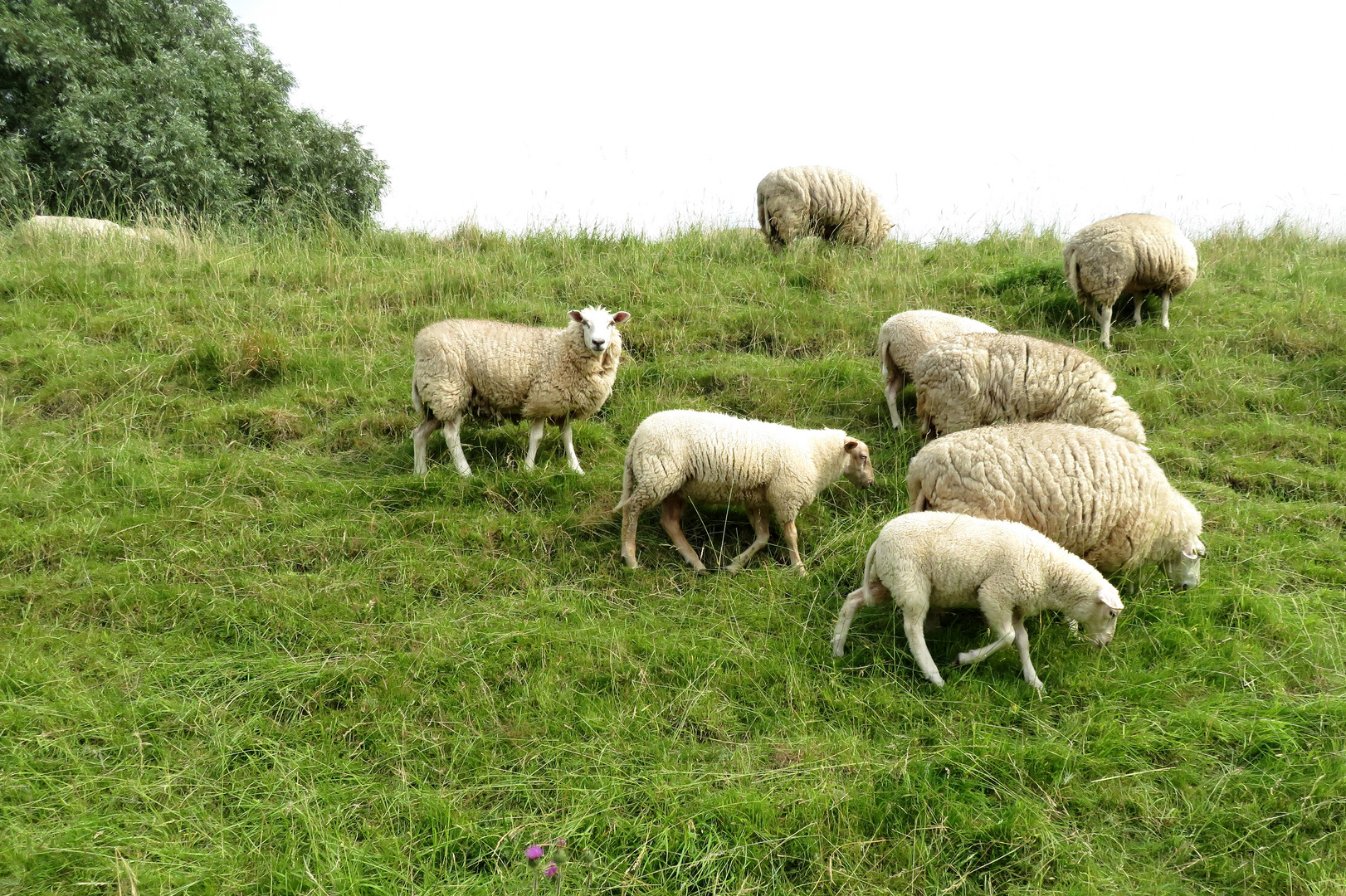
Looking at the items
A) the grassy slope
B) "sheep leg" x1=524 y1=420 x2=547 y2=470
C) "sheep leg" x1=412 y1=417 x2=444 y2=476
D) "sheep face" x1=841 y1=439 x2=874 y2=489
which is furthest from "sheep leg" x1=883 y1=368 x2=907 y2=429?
"sheep leg" x1=412 y1=417 x2=444 y2=476

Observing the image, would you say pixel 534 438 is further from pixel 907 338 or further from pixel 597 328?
pixel 907 338

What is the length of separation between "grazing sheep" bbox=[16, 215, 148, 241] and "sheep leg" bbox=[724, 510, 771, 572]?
30.1 ft

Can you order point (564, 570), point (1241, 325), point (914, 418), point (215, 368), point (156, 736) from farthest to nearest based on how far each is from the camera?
point (1241, 325), point (215, 368), point (914, 418), point (564, 570), point (156, 736)

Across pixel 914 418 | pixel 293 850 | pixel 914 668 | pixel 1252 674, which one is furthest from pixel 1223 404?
pixel 293 850

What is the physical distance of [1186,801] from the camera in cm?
400

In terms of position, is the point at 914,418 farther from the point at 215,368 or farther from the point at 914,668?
the point at 215,368

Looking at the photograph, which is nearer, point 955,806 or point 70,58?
point 955,806

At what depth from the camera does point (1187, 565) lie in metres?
5.40

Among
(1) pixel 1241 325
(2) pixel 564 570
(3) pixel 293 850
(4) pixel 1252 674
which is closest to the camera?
(3) pixel 293 850

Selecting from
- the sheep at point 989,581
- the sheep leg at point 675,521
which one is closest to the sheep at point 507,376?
the sheep leg at point 675,521

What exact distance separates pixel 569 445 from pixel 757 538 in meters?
1.82

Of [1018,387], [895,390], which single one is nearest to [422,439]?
[895,390]

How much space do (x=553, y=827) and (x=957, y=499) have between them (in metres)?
3.03

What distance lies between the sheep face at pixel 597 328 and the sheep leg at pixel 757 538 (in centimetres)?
178
